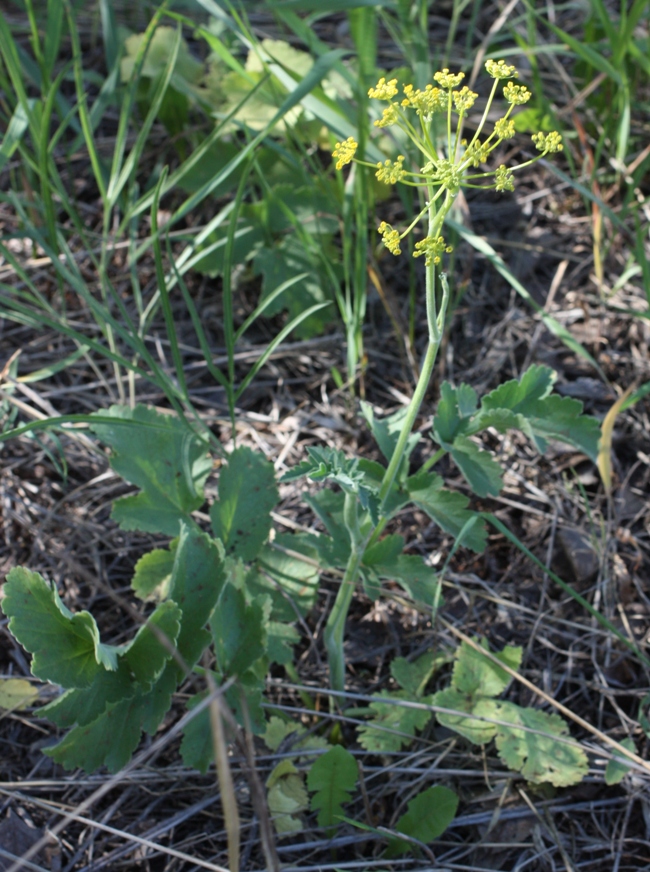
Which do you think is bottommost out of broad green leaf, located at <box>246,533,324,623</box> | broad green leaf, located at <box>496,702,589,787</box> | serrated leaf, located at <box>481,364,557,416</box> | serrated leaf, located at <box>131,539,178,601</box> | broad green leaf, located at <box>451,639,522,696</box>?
broad green leaf, located at <box>496,702,589,787</box>

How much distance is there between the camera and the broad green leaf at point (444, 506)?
5.64 ft

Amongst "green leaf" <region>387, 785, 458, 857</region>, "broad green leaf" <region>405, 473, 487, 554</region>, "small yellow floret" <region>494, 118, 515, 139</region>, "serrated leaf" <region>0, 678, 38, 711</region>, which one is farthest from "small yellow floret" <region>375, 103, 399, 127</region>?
"serrated leaf" <region>0, 678, 38, 711</region>

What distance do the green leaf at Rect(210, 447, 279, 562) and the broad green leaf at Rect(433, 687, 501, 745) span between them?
0.59m

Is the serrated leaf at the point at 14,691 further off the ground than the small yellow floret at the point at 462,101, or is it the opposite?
the small yellow floret at the point at 462,101

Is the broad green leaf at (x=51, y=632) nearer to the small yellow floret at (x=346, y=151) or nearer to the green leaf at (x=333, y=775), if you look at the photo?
the green leaf at (x=333, y=775)

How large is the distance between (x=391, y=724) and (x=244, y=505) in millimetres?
645

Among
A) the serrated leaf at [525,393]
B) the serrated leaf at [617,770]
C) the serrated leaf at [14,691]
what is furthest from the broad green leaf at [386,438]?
the serrated leaf at [14,691]

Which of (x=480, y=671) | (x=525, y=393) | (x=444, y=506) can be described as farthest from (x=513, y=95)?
(x=480, y=671)

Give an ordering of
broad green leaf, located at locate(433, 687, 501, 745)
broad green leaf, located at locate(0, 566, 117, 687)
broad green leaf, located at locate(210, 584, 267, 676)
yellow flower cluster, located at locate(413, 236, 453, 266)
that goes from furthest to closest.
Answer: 1. broad green leaf, located at locate(433, 687, 501, 745)
2. broad green leaf, located at locate(210, 584, 267, 676)
3. broad green leaf, located at locate(0, 566, 117, 687)
4. yellow flower cluster, located at locate(413, 236, 453, 266)

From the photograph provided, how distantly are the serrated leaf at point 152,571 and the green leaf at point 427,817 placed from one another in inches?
29.5

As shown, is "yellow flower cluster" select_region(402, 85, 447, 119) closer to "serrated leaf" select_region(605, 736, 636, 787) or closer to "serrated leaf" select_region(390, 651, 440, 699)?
"serrated leaf" select_region(390, 651, 440, 699)

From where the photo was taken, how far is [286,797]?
5.95ft

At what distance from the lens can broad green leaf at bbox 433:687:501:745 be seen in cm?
181

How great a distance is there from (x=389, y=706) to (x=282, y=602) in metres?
0.37
